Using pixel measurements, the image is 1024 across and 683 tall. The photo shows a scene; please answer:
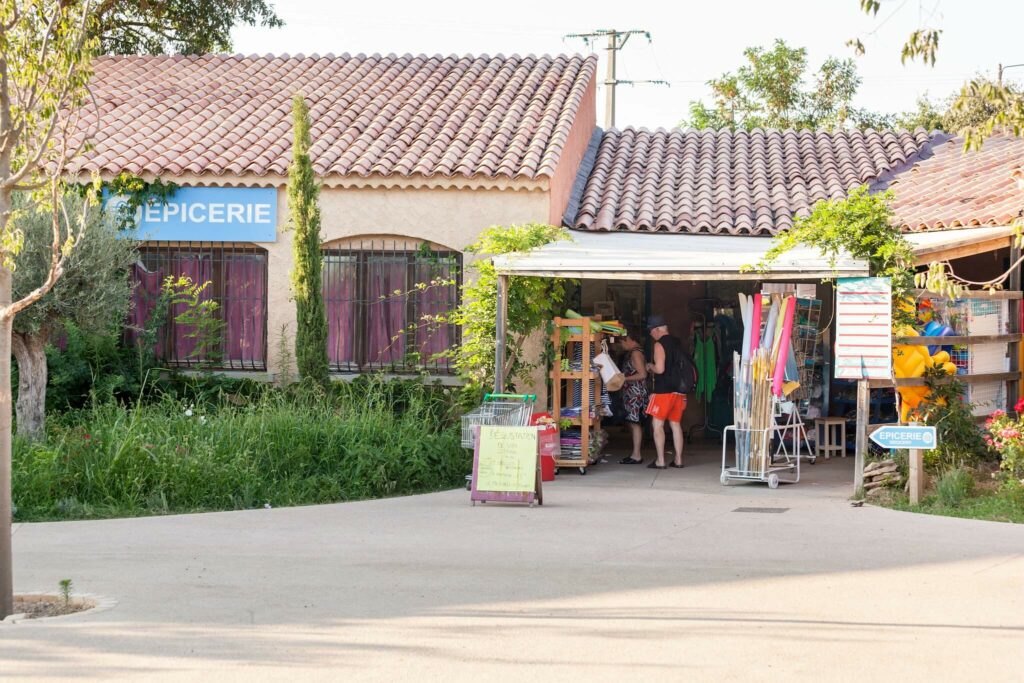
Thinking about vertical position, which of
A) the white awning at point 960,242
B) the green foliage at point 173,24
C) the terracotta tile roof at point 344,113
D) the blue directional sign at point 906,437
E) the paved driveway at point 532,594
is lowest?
the paved driveway at point 532,594

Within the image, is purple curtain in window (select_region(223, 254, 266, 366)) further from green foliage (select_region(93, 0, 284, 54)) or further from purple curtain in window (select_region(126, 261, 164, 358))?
green foliage (select_region(93, 0, 284, 54))

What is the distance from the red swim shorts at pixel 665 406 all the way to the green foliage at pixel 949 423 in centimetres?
291

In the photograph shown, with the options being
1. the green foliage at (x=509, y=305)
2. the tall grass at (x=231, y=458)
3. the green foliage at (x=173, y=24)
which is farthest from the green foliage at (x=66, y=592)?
the green foliage at (x=173, y=24)

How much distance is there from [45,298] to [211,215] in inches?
128

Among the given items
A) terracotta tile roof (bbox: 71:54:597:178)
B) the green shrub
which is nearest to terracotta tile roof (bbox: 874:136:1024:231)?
the green shrub

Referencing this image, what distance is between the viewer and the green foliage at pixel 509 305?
497 inches

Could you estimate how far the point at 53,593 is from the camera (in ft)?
22.4

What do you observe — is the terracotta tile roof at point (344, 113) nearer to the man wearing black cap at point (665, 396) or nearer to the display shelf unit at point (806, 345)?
the man wearing black cap at point (665, 396)

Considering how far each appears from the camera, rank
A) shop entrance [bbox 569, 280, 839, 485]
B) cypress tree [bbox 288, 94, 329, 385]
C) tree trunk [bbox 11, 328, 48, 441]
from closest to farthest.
Result: tree trunk [bbox 11, 328, 48, 441]
cypress tree [bbox 288, 94, 329, 385]
shop entrance [bbox 569, 280, 839, 485]

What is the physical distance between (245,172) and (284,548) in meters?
7.27

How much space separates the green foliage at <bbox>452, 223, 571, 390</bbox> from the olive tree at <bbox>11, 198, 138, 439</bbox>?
380 cm

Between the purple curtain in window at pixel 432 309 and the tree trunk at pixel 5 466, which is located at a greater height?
the purple curtain in window at pixel 432 309

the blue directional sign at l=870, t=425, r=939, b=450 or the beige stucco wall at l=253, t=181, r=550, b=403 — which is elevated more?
the beige stucco wall at l=253, t=181, r=550, b=403

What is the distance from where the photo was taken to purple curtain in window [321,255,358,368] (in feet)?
48.6
